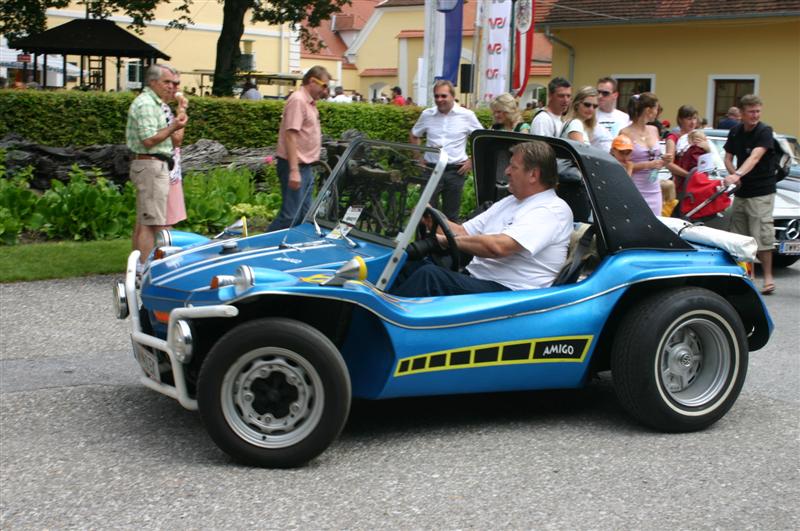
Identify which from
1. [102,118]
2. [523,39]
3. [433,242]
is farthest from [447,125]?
[523,39]

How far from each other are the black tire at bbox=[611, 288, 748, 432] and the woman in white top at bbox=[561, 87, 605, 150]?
10.2ft

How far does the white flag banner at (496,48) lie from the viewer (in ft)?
58.3

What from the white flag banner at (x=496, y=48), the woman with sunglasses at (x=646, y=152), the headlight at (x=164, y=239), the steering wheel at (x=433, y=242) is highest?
the white flag banner at (x=496, y=48)

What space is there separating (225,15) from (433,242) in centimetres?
2444

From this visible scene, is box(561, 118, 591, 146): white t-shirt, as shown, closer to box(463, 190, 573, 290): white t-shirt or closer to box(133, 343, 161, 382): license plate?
box(463, 190, 573, 290): white t-shirt

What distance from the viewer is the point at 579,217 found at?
6082mm

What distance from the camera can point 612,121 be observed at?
9414mm

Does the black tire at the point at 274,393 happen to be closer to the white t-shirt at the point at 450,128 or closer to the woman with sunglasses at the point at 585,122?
the woman with sunglasses at the point at 585,122

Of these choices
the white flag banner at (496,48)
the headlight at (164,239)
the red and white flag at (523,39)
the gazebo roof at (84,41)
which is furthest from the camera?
the gazebo roof at (84,41)

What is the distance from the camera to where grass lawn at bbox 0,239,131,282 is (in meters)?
9.20

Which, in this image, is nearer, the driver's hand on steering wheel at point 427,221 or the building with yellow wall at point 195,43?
the driver's hand on steering wheel at point 427,221

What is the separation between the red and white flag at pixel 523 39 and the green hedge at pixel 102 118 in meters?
3.58

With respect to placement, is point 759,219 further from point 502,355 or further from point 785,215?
point 502,355

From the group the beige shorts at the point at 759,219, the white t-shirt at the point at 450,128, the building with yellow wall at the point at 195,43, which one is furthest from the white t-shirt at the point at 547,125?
the building with yellow wall at the point at 195,43
